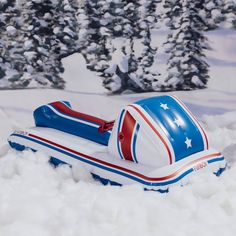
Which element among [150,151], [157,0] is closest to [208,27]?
[157,0]

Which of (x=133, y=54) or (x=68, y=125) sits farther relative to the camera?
(x=133, y=54)

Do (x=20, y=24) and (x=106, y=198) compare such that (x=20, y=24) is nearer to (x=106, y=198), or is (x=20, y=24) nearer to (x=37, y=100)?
(x=37, y=100)

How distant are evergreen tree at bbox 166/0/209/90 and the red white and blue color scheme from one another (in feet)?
3.77

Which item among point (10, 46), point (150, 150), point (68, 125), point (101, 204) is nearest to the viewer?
point (101, 204)

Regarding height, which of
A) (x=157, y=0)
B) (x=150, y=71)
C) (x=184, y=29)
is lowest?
(x=150, y=71)

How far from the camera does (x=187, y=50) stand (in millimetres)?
3168

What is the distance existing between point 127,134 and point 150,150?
13 cm

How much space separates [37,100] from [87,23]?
0.67 meters

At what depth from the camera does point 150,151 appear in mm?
1887

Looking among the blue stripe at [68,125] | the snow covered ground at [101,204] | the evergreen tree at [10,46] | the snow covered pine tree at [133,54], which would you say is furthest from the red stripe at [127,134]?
the evergreen tree at [10,46]

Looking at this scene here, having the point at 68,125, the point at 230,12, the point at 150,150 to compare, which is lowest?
the point at 68,125

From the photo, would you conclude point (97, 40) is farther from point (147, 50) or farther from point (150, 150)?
point (150, 150)

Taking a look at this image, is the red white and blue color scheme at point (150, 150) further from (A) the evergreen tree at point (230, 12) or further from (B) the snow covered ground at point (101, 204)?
(A) the evergreen tree at point (230, 12)

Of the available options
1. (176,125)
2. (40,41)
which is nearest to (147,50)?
(40,41)
